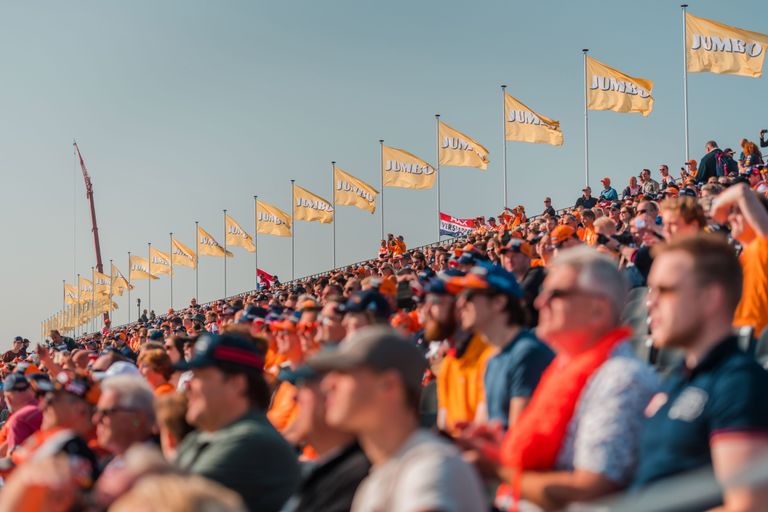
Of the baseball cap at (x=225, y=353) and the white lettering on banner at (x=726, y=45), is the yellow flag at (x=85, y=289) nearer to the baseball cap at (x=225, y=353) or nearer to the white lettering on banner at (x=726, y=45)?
the white lettering on banner at (x=726, y=45)

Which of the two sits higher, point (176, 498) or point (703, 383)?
point (703, 383)

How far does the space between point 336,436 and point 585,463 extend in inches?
58.6

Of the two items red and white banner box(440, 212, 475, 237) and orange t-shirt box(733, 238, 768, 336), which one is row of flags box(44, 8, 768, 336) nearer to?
red and white banner box(440, 212, 475, 237)

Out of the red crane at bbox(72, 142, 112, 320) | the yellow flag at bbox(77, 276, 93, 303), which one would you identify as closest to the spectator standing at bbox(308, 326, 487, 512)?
the yellow flag at bbox(77, 276, 93, 303)

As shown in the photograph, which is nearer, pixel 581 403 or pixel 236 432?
pixel 581 403

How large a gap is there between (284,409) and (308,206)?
3653 cm

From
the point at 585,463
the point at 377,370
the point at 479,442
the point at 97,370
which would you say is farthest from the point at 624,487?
the point at 97,370

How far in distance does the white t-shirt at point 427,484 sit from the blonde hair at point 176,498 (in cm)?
58

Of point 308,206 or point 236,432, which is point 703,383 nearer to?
point 236,432

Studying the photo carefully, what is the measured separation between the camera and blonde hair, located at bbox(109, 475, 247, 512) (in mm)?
2381

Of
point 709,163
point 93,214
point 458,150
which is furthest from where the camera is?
point 93,214

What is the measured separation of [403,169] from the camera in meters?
37.8

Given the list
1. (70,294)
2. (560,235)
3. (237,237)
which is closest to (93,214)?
(70,294)

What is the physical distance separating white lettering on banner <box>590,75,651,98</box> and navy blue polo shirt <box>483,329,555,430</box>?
25344 millimetres
